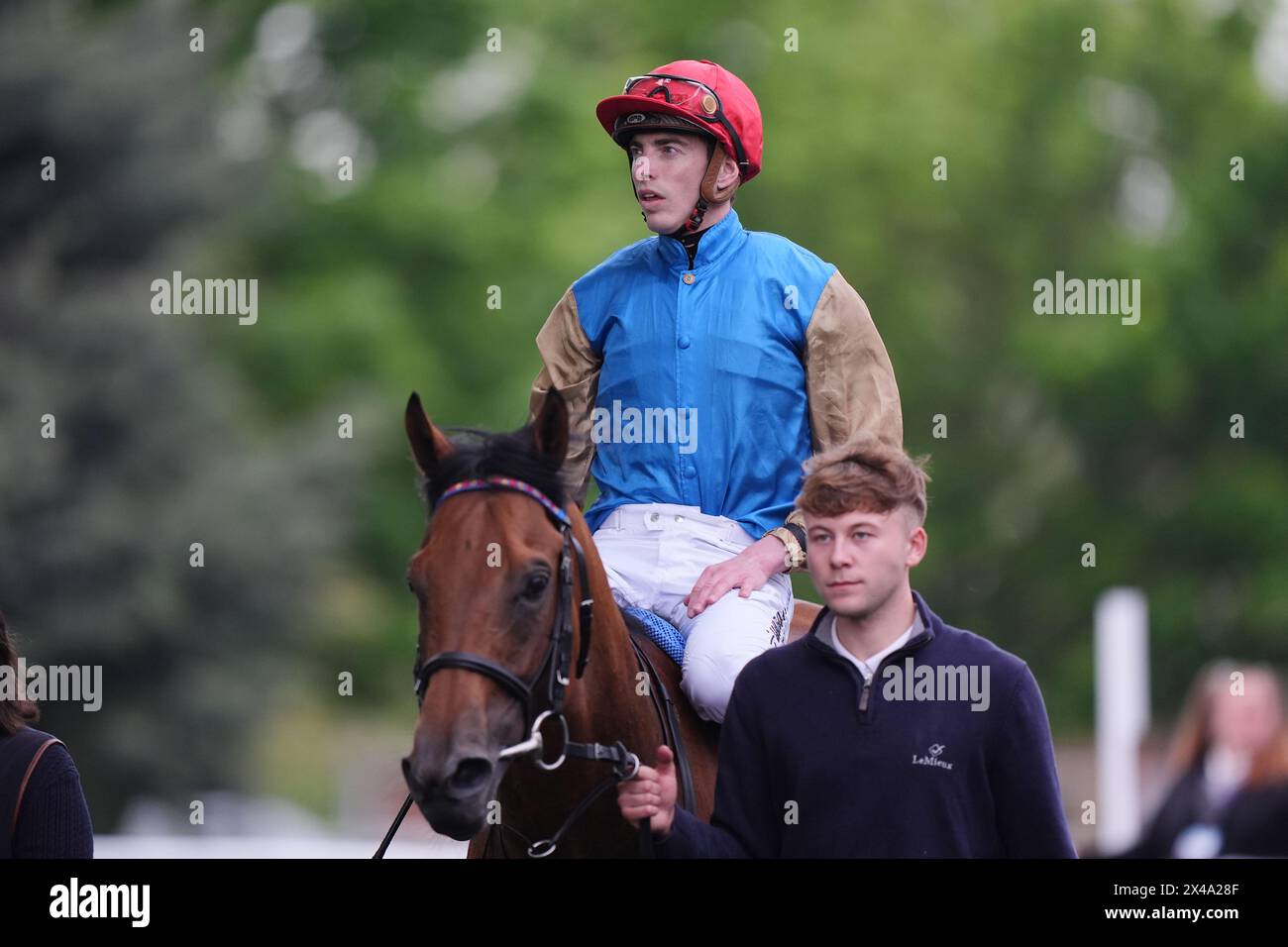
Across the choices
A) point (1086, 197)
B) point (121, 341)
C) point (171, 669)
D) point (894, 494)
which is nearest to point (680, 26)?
point (1086, 197)

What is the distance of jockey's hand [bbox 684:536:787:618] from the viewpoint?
4.89 m

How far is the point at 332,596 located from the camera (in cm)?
2009

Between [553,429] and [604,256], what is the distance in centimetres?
1570

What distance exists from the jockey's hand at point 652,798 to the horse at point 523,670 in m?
0.05

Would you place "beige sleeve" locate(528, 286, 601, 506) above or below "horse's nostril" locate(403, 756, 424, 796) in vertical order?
above

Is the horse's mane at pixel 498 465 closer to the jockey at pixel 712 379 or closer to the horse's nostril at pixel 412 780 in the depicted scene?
the jockey at pixel 712 379

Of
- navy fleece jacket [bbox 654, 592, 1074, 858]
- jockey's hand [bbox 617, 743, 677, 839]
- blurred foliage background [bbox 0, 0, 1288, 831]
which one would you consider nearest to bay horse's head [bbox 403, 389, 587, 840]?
jockey's hand [bbox 617, 743, 677, 839]

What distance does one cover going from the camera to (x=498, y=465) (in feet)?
14.3

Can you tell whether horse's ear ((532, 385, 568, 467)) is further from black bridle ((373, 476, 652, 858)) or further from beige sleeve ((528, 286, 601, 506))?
beige sleeve ((528, 286, 601, 506))

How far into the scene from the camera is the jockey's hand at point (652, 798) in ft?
13.0

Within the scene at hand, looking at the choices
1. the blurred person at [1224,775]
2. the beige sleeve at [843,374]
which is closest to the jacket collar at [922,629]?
the beige sleeve at [843,374]

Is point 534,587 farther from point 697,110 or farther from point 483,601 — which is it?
point 697,110

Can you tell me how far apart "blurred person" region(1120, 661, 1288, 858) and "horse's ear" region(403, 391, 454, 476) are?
467 centimetres

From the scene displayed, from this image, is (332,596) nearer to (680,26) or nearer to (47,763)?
(680,26)
